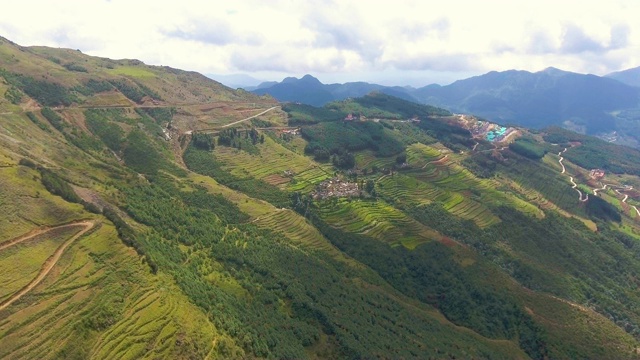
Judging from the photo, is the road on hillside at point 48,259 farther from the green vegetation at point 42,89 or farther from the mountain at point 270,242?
the green vegetation at point 42,89

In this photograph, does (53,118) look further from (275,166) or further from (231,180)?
(275,166)

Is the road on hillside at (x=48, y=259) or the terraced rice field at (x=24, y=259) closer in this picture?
the road on hillside at (x=48, y=259)

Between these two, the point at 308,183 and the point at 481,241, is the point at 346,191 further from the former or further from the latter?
the point at 481,241

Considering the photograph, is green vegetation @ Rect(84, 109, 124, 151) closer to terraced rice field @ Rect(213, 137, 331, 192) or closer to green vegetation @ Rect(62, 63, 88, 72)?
terraced rice field @ Rect(213, 137, 331, 192)

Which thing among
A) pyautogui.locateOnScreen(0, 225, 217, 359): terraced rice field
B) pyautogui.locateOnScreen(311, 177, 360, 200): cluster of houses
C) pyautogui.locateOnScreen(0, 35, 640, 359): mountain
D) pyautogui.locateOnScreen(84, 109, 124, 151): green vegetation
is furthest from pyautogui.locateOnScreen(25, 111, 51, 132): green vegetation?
pyautogui.locateOnScreen(311, 177, 360, 200): cluster of houses

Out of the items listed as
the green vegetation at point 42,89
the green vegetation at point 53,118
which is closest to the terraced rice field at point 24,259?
the green vegetation at point 53,118

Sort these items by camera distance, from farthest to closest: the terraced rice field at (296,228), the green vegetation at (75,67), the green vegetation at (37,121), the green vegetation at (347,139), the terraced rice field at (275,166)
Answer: the green vegetation at (75,67), the green vegetation at (347,139), the terraced rice field at (275,166), the green vegetation at (37,121), the terraced rice field at (296,228)
